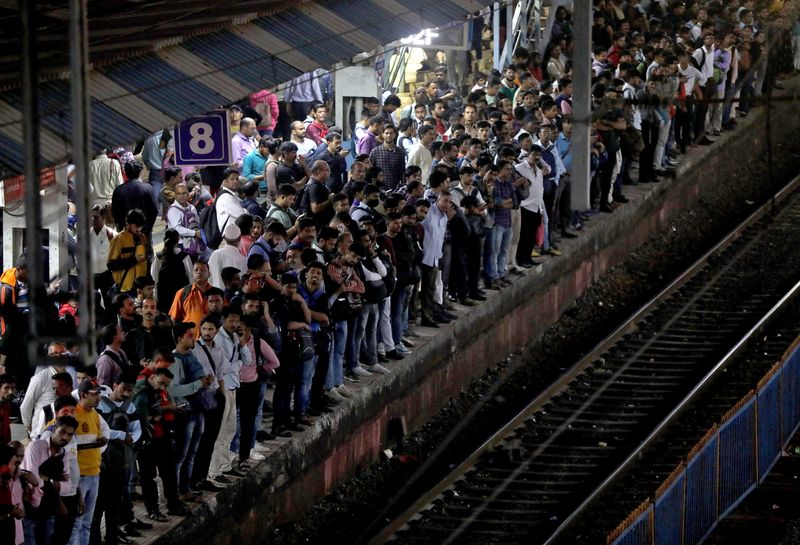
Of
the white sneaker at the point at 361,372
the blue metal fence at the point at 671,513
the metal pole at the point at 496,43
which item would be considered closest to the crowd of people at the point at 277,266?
the white sneaker at the point at 361,372

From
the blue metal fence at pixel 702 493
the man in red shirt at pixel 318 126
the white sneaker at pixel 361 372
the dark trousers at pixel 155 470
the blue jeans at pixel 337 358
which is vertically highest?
the man in red shirt at pixel 318 126

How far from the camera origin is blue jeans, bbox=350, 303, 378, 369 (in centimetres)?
1798

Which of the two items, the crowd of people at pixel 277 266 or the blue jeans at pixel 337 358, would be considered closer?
the crowd of people at pixel 277 266

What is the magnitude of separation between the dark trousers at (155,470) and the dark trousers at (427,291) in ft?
20.5

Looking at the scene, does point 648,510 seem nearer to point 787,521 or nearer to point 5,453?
point 787,521

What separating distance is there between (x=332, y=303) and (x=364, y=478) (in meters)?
2.07

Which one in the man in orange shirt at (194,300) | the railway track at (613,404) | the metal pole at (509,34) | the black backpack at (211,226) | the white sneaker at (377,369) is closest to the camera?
the man in orange shirt at (194,300)

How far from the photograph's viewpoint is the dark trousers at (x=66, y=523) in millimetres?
13000

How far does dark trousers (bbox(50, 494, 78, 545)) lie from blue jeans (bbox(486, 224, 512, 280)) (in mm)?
9458

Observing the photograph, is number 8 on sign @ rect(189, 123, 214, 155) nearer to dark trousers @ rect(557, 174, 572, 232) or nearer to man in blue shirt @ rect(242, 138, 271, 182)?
man in blue shirt @ rect(242, 138, 271, 182)

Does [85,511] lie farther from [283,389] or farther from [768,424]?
[768,424]

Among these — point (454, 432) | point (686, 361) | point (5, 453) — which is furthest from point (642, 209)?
point (5, 453)

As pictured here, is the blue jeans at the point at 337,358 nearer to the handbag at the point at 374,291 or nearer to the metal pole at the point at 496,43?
the handbag at the point at 374,291

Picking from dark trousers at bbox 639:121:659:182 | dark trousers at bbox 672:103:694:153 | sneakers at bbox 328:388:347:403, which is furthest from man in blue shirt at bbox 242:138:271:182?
dark trousers at bbox 672:103:694:153
